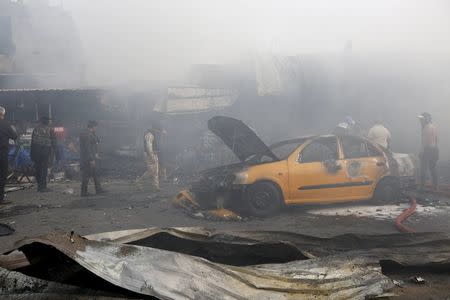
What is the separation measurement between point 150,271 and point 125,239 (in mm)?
1164

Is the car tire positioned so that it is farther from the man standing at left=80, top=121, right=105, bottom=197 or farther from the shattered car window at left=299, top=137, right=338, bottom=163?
the man standing at left=80, top=121, right=105, bottom=197

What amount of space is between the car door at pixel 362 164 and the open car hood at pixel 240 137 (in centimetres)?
137

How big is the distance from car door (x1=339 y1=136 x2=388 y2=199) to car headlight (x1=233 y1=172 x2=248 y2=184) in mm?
1853

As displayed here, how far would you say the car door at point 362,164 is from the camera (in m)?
8.48

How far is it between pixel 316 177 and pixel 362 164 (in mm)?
968

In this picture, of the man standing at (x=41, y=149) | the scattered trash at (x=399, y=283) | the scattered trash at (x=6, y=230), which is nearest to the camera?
the scattered trash at (x=399, y=283)

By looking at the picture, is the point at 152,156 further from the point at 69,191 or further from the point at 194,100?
the point at 194,100

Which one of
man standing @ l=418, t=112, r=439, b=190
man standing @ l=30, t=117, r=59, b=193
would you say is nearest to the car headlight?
man standing @ l=418, t=112, r=439, b=190

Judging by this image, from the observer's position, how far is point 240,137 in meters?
8.52

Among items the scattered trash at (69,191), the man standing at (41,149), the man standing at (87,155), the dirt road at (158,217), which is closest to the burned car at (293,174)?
the dirt road at (158,217)

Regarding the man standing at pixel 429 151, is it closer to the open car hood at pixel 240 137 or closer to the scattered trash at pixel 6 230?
the open car hood at pixel 240 137

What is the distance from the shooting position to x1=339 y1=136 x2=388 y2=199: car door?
8477 mm

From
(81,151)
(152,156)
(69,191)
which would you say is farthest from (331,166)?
(69,191)

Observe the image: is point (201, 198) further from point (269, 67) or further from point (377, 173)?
point (269, 67)
